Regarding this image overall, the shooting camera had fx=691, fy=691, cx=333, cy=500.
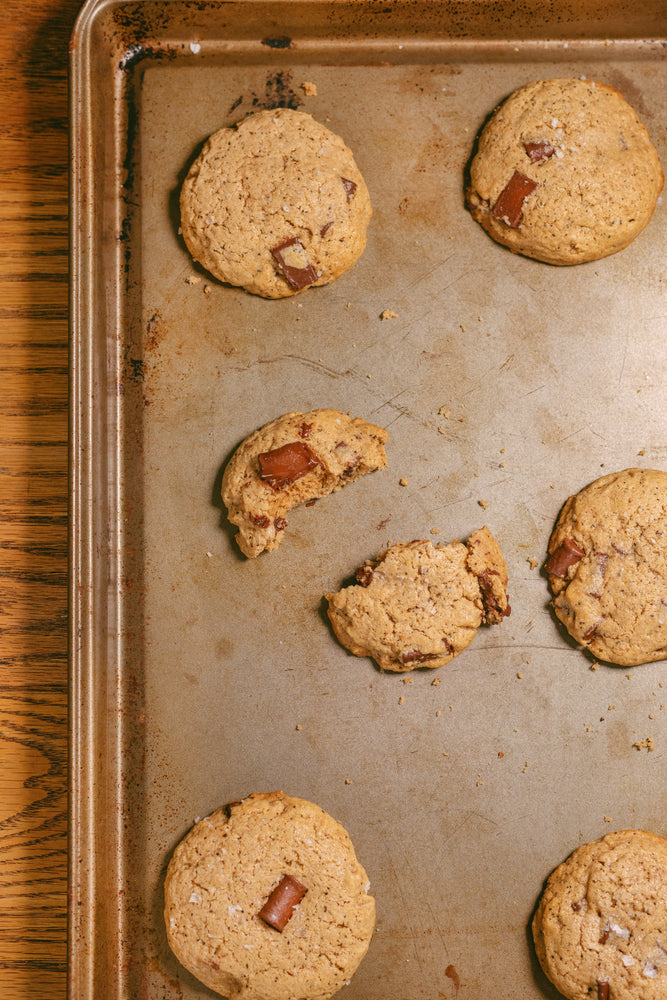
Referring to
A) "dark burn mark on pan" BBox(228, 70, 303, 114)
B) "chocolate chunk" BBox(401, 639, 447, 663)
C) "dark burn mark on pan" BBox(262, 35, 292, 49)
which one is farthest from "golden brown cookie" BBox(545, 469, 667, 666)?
"dark burn mark on pan" BBox(262, 35, 292, 49)

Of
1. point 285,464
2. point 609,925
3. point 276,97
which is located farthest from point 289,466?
point 609,925

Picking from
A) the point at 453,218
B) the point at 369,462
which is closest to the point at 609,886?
the point at 369,462

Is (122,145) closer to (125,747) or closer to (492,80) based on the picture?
(492,80)

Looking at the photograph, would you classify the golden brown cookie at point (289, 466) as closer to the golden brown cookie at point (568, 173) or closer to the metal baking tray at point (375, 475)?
the metal baking tray at point (375, 475)

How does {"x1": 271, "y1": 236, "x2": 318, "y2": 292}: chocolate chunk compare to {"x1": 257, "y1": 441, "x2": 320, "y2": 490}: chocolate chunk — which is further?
{"x1": 271, "y1": 236, "x2": 318, "y2": 292}: chocolate chunk

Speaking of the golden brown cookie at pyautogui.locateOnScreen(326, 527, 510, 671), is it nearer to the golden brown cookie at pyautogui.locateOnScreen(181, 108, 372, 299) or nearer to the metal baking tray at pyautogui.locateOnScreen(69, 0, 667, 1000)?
the metal baking tray at pyautogui.locateOnScreen(69, 0, 667, 1000)

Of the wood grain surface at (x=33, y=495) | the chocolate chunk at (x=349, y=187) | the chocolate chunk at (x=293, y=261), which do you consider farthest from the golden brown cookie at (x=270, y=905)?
the chocolate chunk at (x=349, y=187)

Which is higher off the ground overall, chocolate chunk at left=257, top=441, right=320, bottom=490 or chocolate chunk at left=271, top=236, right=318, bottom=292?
chocolate chunk at left=271, top=236, right=318, bottom=292
